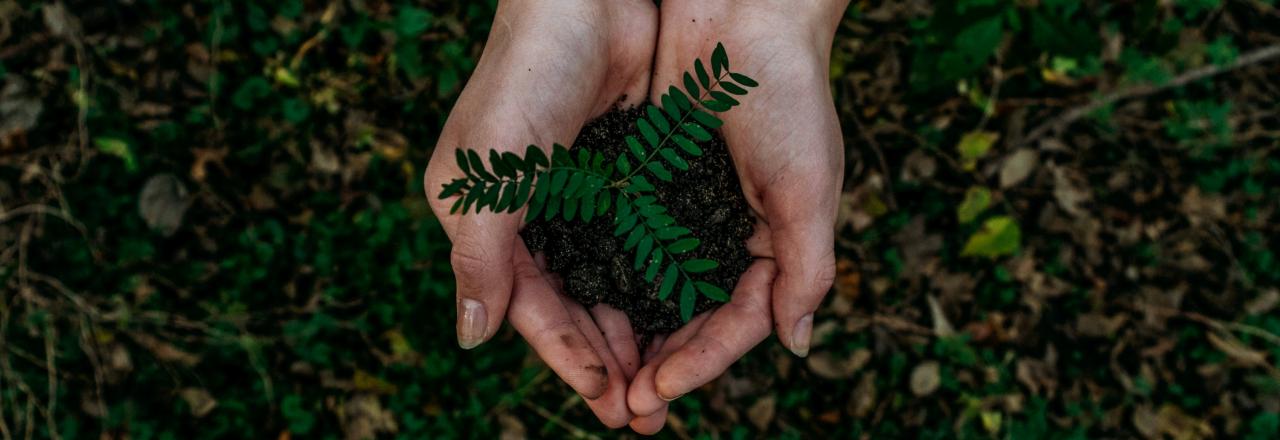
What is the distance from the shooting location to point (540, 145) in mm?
2572

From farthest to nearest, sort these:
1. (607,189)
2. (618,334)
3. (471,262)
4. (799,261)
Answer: (618,334)
(799,261)
(471,262)
(607,189)

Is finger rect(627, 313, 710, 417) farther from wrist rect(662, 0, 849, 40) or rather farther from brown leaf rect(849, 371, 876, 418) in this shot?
brown leaf rect(849, 371, 876, 418)

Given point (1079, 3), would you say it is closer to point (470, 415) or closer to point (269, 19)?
point (470, 415)

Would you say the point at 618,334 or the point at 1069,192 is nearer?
the point at 618,334

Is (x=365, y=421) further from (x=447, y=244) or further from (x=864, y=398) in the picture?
(x=864, y=398)

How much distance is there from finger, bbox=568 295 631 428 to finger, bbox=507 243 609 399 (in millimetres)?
44

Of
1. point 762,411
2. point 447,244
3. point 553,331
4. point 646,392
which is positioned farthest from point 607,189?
point 762,411

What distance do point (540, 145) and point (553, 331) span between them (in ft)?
1.84

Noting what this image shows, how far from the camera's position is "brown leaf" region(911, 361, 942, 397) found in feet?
12.4

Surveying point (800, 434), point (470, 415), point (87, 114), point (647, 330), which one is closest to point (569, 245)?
point (647, 330)

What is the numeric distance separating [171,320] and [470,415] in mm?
1414

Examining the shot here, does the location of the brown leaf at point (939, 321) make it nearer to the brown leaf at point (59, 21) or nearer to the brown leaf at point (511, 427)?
the brown leaf at point (511, 427)

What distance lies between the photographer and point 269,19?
12.9 ft

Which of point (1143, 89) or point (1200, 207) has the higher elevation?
point (1143, 89)
